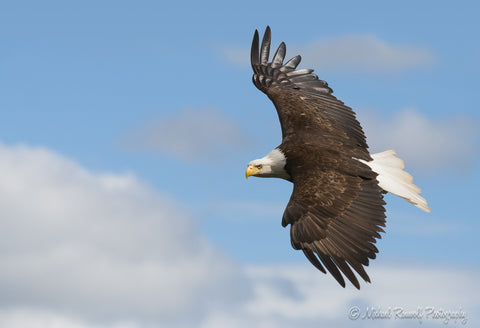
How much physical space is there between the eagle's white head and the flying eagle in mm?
17

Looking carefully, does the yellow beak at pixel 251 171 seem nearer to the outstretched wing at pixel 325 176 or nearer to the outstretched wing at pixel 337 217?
→ the outstretched wing at pixel 325 176

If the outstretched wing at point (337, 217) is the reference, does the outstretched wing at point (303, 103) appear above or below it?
above

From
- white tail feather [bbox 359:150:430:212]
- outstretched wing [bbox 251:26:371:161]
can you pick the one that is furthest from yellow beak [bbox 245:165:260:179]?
white tail feather [bbox 359:150:430:212]

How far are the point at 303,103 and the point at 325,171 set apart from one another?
249cm

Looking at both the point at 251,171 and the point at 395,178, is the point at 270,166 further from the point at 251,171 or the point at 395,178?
the point at 395,178

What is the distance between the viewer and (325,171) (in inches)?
471

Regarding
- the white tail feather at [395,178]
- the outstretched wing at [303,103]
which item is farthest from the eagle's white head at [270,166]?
the white tail feather at [395,178]

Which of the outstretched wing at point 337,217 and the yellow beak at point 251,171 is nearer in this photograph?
the outstretched wing at point 337,217

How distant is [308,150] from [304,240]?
2122 mm

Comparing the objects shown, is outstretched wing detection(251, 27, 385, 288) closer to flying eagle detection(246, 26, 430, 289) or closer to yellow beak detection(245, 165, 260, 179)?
flying eagle detection(246, 26, 430, 289)

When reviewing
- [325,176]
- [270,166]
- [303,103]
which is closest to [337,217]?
[325,176]

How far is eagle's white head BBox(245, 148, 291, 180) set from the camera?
1279cm

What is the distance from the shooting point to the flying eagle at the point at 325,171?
35.3 ft

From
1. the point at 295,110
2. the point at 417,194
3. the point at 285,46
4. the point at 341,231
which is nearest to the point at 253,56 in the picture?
the point at 285,46
